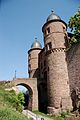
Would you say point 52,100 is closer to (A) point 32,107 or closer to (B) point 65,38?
(A) point 32,107

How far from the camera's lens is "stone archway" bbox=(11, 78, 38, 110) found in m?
32.3

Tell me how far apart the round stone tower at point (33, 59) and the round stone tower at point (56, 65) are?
26.6ft

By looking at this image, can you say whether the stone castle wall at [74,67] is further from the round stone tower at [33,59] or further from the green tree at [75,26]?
the round stone tower at [33,59]

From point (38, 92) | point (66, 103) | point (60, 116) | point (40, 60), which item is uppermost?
point (40, 60)

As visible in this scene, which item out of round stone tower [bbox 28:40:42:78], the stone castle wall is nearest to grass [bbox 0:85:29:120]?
the stone castle wall

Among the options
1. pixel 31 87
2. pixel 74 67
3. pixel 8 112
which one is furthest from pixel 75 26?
pixel 8 112

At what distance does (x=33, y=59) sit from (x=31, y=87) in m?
9.36

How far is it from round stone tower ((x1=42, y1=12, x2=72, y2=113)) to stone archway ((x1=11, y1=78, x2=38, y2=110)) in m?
3.38

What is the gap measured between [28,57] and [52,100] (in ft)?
52.8

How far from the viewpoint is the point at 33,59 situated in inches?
1626

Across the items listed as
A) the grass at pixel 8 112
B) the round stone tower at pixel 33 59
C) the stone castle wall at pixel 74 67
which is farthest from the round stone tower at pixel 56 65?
the grass at pixel 8 112

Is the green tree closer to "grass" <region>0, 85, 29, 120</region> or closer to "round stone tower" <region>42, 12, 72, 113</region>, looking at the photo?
"round stone tower" <region>42, 12, 72, 113</region>

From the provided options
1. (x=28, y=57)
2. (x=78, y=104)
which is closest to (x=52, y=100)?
(x=78, y=104)

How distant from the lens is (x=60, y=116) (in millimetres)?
26656
